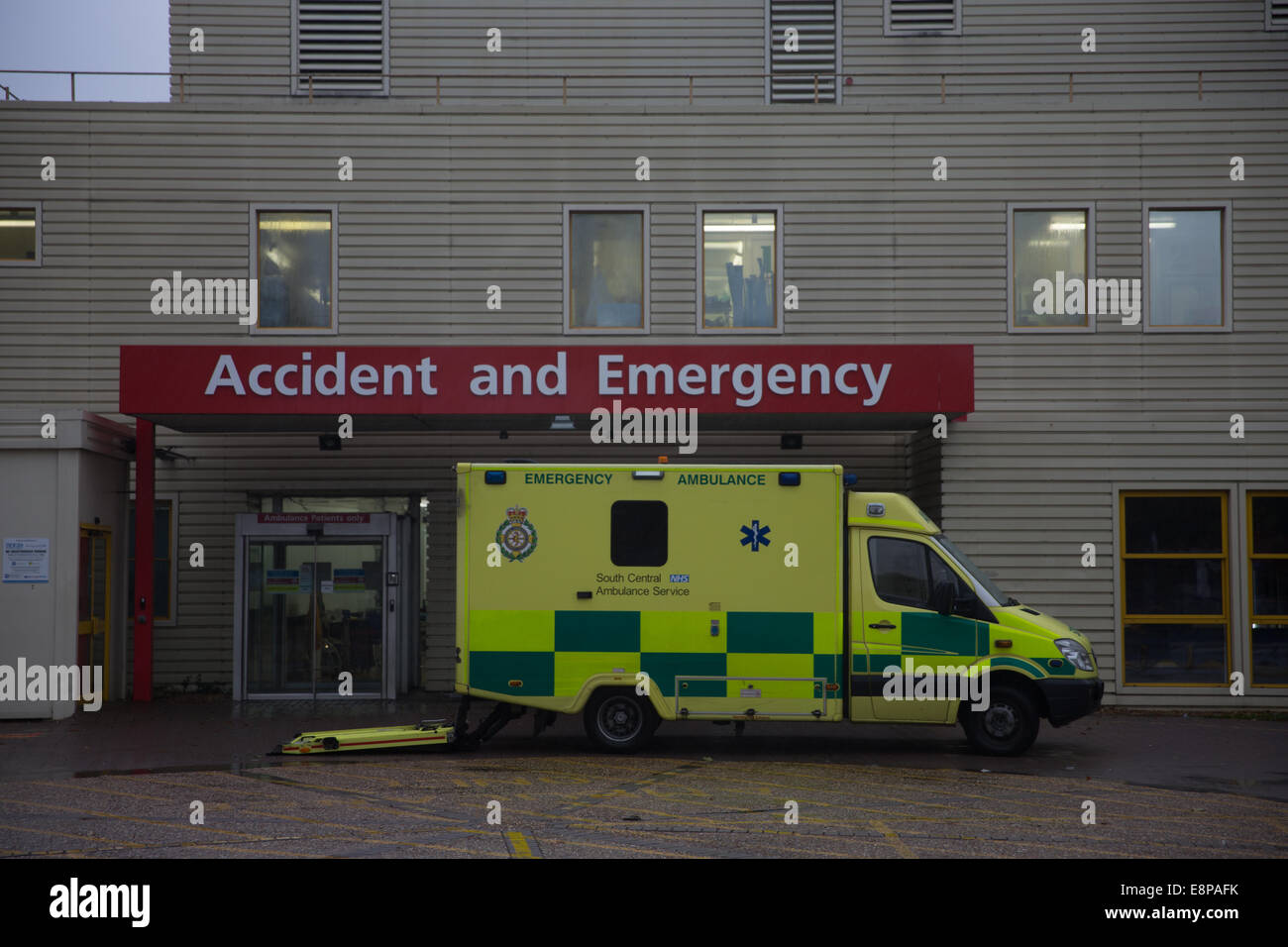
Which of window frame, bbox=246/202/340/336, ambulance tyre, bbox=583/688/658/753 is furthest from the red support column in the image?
ambulance tyre, bbox=583/688/658/753

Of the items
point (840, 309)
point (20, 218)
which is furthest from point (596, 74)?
point (20, 218)

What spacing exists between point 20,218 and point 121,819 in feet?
37.1

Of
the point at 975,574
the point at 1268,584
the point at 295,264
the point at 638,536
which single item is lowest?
the point at 1268,584

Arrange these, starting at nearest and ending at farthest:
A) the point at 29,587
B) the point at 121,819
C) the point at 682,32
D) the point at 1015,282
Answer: the point at 121,819 < the point at 29,587 < the point at 1015,282 < the point at 682,32

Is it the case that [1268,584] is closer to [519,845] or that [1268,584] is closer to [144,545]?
[519,845]

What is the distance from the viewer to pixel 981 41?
62.9ft

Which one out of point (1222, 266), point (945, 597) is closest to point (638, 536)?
point (945, 597)

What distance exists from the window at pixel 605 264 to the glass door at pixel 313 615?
14.5ft

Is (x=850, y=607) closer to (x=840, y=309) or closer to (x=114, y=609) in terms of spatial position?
→ (x=840, y=309)

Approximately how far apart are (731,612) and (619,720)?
154 cm

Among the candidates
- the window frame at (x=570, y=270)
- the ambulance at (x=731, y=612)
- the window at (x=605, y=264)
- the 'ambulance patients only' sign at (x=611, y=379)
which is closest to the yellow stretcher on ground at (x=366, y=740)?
the ambulance at (x=731, y=612)

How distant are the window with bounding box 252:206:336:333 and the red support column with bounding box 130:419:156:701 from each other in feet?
8.91

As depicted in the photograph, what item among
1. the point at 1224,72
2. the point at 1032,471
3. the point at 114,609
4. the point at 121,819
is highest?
the point at 1224,72

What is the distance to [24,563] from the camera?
14.7m
